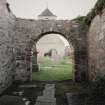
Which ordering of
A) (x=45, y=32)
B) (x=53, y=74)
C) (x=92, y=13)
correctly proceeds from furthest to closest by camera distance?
1. (x=53, y=74)
2. (x=45, y=32)
3. (x=92, y=13)

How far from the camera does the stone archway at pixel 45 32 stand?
8195 millimetres

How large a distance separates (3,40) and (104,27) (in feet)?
12.0

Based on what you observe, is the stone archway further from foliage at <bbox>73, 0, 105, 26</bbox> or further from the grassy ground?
the grassy ground

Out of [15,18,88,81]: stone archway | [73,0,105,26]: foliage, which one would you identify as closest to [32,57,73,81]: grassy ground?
[15,18,88,81]: stone archway

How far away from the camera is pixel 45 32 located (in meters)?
8.26

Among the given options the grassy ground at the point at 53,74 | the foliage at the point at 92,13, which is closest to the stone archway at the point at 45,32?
the foliage at the point at 92,13

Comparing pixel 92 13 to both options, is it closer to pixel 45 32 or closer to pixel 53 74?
pixel 45 32

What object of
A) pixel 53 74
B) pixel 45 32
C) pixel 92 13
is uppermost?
pixel 92 13

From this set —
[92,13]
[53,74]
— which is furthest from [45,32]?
[53,74]

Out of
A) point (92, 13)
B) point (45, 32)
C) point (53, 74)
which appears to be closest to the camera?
point (92, 13)

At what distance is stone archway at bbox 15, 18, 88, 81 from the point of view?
820 centimetres

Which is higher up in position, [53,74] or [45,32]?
[45,32]

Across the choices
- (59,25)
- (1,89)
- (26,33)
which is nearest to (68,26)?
(59,25)

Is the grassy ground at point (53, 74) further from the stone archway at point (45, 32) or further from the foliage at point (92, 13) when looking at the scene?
the foliage at point (92, 13)
